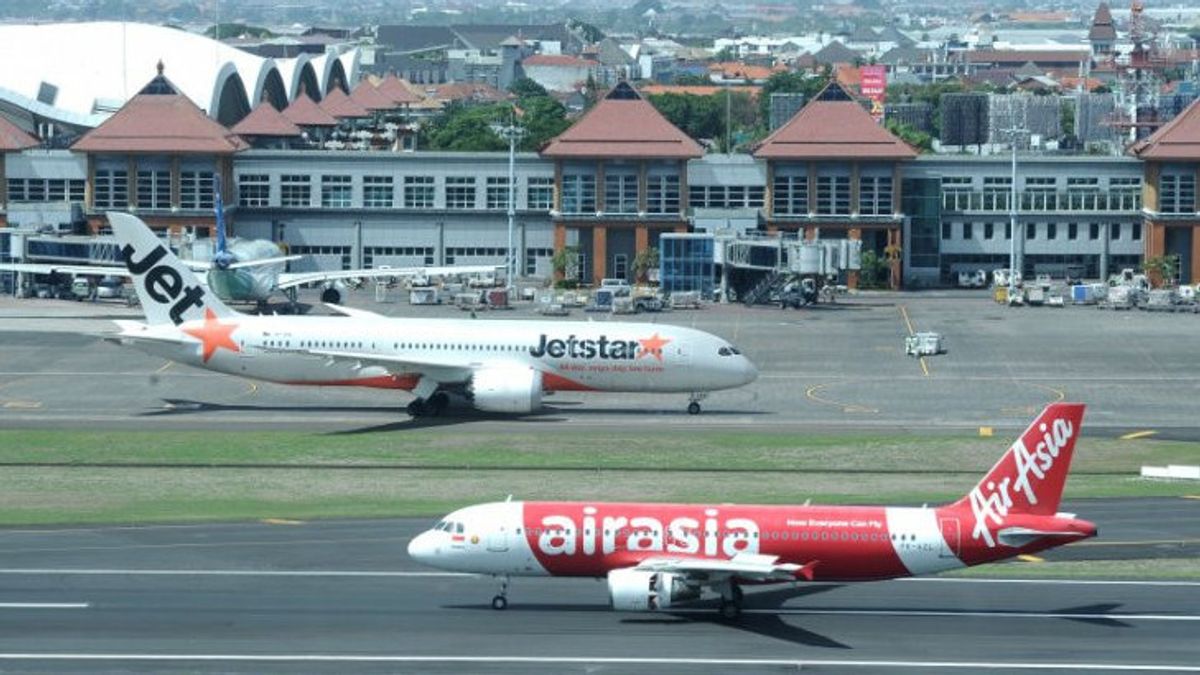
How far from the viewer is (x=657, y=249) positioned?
185m

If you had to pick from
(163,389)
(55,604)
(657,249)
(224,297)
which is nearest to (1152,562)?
(55,604)

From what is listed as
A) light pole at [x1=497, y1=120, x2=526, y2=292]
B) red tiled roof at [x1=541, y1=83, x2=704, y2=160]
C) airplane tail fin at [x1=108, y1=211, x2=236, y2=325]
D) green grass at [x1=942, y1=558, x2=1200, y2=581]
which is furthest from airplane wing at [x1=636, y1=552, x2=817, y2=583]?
red tiled roof at [x1=541, y1=83, x2=704, y2=160]

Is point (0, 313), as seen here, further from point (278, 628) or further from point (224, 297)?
point (278, 628)

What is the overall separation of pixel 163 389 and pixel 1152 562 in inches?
2452

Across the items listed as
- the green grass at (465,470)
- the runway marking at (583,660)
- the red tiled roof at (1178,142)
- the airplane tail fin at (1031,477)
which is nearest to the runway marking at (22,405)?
the green grass at (465,470)

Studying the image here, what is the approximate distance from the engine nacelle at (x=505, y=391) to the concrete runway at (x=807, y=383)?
3.25ft

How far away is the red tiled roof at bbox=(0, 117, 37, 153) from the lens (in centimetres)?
19138

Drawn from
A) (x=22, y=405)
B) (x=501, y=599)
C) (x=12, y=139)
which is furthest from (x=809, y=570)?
(x=12, y=139)

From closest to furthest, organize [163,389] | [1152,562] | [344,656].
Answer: [344,656]
[1152,562]
[163,389]

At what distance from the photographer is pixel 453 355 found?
113m

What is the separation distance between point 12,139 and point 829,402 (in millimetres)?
95989

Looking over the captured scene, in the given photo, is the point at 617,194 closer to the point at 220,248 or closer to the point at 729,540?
the point at 220,248

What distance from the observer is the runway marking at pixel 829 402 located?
118500 mm

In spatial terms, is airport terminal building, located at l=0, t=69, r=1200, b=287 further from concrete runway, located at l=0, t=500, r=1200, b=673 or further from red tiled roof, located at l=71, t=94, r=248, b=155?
concrete runway, located at l=0, t=500, r=1200, b=673
